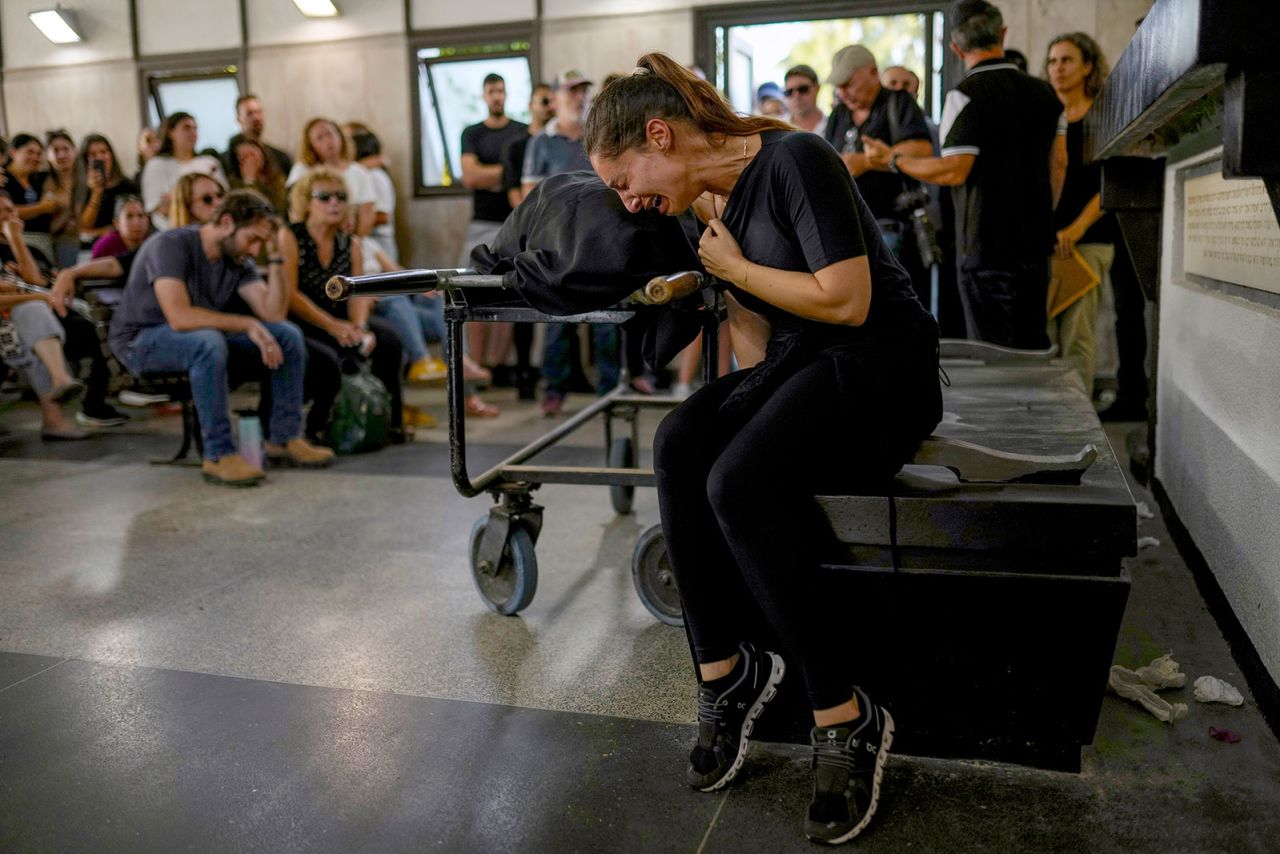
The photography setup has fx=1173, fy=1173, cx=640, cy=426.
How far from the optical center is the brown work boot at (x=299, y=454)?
5395 millimetres

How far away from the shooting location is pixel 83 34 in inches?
368

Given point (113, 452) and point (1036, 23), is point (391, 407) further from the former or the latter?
point (1036, 23)

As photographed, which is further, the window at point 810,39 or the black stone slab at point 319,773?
the window at point 810,39

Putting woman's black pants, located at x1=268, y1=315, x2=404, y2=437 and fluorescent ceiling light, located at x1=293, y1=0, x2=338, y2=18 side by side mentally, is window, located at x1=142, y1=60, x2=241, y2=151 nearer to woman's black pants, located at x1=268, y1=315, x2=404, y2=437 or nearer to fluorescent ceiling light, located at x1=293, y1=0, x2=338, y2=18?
fluorescent ceiling light, located at x1=293, y1=0, x2=338, y2=18

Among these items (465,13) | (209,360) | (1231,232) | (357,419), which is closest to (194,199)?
(209,360)

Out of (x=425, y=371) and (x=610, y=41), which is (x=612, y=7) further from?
→ (x=425, y=371)


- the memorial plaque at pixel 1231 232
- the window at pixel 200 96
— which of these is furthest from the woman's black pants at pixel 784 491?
the window at pixel 200 96

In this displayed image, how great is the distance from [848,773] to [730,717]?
0.28 meters

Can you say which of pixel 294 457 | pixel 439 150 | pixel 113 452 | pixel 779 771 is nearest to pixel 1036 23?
pixel 439 150

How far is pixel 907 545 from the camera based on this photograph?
206cm

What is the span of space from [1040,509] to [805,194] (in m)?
0.67

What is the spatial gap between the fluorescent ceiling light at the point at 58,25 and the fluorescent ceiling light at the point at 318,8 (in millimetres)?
1991

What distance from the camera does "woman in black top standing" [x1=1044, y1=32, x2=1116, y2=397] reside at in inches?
201

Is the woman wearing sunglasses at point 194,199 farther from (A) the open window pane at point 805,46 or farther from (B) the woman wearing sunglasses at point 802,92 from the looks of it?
(A) the open window pane at point 805,46
